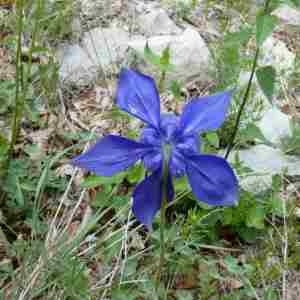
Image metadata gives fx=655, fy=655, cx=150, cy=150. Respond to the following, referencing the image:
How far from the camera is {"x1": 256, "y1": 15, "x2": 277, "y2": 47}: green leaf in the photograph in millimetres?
1701

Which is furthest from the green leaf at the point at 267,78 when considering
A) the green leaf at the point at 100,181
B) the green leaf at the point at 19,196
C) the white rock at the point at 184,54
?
the white rock at the point at 184,54

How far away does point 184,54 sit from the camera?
2.98 meters

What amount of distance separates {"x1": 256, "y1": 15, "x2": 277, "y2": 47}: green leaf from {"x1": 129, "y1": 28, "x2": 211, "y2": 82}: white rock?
1.12 metres

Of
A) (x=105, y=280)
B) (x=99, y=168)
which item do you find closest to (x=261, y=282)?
(x=105, y=280)

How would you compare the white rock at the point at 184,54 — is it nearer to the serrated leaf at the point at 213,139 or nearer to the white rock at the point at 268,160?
the white rock at the point at 268,160

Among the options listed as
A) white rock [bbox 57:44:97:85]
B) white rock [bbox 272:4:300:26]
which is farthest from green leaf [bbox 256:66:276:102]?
white rock [bbox 272:4:300:26]

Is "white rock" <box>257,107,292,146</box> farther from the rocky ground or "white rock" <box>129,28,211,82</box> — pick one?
"white rock" <box>129,28,211,82</box>

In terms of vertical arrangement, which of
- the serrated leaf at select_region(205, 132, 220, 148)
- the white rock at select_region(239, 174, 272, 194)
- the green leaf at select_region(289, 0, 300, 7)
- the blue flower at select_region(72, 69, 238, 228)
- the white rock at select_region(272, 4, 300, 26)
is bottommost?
the white rock at select_region(272, 4, 300, 26)

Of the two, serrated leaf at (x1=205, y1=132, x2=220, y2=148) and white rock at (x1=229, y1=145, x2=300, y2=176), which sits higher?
serrated leaf at (x1=205, y1=132, x2=220, y2=148)

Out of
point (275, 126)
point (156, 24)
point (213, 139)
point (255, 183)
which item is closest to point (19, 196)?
point (213, 139)

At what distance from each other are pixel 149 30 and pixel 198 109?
79.6 inches

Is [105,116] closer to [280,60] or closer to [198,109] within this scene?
[280,60]

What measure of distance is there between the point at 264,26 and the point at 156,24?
160 cm

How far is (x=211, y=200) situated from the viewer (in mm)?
1236
